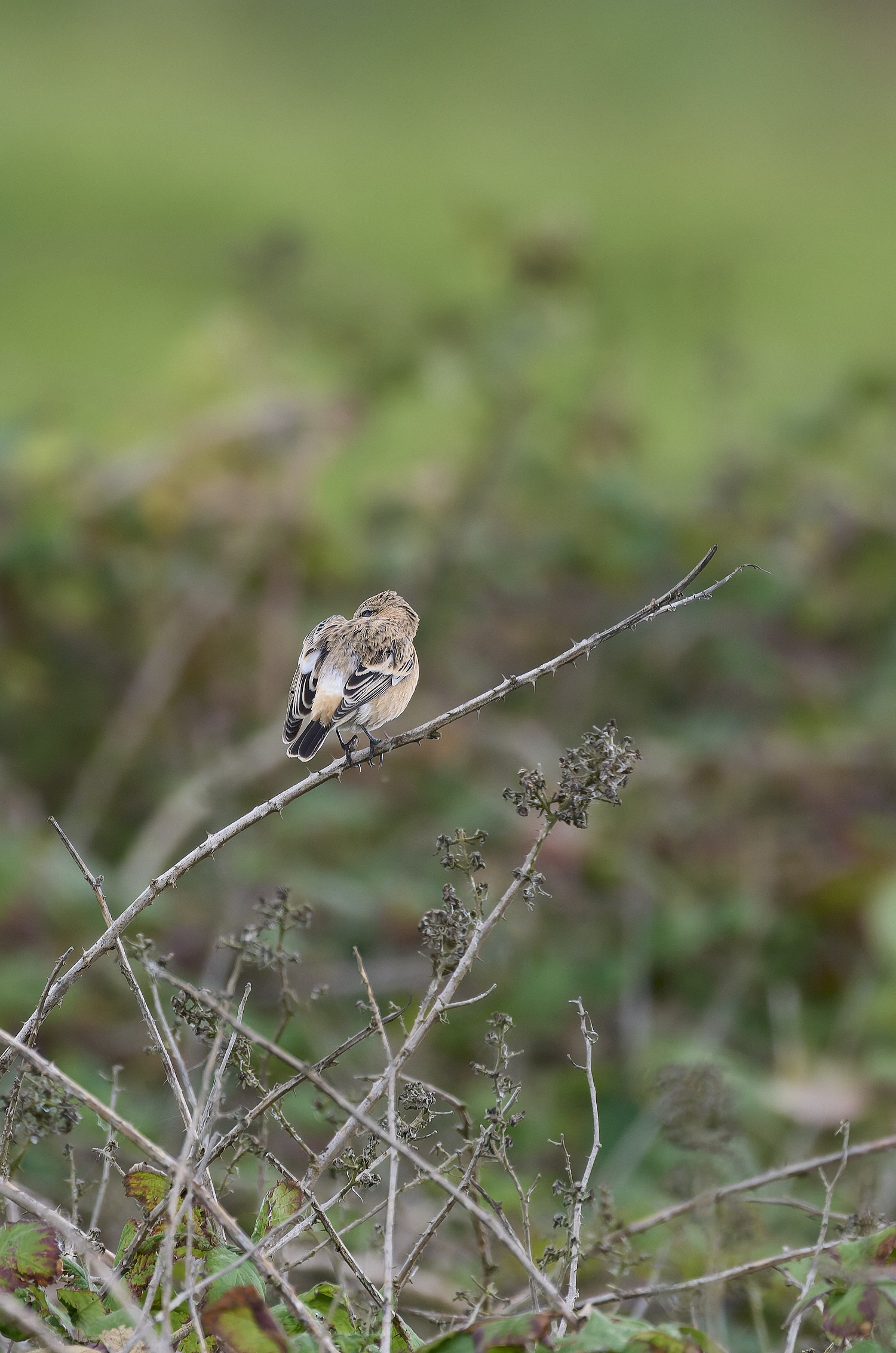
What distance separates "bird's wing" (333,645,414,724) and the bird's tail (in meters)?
0.03

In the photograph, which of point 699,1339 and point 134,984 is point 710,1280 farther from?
point 134,984

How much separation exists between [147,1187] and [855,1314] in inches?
32.5

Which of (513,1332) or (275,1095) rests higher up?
(275,1095)

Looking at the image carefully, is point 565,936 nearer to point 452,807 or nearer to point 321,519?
point 452,807

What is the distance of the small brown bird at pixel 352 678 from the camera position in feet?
6.83

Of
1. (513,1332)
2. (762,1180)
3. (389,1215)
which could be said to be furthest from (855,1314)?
(389,1215)

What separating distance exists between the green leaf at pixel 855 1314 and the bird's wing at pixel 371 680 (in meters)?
1.13

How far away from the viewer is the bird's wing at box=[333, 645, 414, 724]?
6.95ft

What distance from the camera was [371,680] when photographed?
214 cm

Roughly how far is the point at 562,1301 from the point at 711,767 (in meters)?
4.29

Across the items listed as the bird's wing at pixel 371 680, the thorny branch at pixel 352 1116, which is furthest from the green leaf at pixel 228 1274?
the bird's wing at pixel 371 680

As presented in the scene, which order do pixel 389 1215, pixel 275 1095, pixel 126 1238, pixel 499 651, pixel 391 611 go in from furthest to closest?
pixel 499 651, pixel 391 611, pixel 126 1238, pixel 275 1095, pixel 389 1215

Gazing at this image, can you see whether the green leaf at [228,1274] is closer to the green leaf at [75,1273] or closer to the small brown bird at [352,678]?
the green leaf at [75,1273]

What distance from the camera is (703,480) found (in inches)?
289
